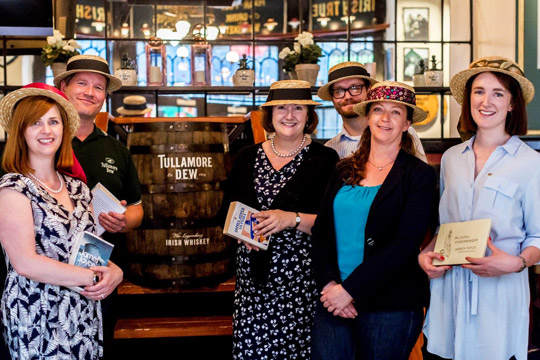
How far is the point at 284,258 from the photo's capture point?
2.62 m

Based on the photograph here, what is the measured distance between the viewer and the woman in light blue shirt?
7.07 feet

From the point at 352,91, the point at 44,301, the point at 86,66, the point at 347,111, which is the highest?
the point at 86,66

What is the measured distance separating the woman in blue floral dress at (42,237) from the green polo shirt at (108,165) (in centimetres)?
60

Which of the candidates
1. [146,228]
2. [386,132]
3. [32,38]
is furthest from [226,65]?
[386,132]

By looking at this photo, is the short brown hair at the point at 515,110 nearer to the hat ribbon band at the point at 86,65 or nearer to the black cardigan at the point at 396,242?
the black cardigan at the point at 396,242

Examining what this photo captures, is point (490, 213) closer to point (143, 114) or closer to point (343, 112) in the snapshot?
point (343, 112)

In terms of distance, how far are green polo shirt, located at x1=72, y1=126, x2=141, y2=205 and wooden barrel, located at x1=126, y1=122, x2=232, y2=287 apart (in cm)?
28

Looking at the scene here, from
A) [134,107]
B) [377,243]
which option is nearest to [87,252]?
[377,243]

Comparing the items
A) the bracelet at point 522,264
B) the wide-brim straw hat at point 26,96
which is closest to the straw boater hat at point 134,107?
the wide-brim straw hat at point 26,96

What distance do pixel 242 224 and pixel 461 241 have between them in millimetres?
863

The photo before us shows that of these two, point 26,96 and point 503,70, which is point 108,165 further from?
point 503,70

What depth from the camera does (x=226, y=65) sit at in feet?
23.5

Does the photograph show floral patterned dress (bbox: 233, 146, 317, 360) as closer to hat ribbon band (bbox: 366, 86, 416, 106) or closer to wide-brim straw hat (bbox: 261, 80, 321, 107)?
wide-brim straw hat (bbox: 261, 80, 321, 107)

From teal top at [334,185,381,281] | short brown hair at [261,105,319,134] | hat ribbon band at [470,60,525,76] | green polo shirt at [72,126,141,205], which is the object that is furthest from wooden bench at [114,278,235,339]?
hat ribbon band at [470,60,525,76]
